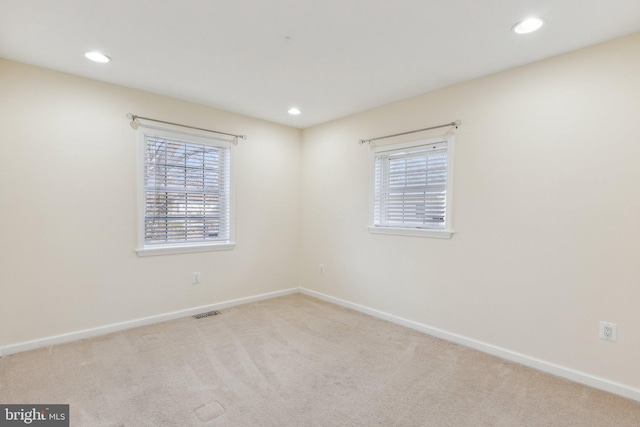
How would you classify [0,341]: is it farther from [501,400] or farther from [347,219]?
[501,400]


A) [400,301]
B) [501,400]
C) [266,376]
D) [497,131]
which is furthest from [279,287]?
[497,131]

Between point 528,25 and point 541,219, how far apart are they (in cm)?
139

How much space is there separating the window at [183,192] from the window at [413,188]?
73.0 inches

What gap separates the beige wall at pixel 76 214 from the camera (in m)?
2.57

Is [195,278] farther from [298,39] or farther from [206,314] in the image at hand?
[298,39]

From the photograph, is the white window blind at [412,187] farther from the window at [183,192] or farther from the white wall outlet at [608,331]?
the window at [183,192]

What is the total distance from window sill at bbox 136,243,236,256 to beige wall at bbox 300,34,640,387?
199 cm

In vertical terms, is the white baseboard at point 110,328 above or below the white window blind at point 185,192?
below

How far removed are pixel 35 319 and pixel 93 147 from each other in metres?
1.59

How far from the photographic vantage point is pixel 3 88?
2.51 metres

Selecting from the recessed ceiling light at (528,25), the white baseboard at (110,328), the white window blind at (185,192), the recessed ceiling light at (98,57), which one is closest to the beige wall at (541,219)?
the recessed ceiling light at (528,25)

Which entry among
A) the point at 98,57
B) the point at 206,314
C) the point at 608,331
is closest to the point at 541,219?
the point at 608,331

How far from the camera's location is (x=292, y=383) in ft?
7.24

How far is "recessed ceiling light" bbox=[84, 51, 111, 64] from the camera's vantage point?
7.93 feet
